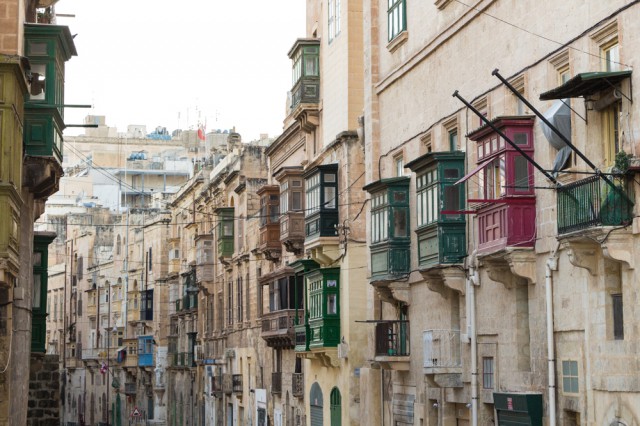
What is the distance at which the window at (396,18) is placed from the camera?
27.4 metres

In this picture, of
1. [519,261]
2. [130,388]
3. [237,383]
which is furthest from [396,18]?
[130,388]

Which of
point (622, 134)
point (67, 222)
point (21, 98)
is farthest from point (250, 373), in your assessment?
point (67, 222)

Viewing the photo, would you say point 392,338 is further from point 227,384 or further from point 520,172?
point 227,384

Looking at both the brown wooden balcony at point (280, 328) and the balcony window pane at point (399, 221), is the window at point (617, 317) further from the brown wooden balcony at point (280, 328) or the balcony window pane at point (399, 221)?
the brown wooden balcony at point (280, 328)

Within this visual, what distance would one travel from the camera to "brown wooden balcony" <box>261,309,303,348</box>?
40.3 meters

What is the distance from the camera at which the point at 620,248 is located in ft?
55.7

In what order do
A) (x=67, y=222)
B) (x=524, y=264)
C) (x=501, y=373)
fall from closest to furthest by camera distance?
(x=524, y=264) → (x=501, y=373) → (x=67, y=222)

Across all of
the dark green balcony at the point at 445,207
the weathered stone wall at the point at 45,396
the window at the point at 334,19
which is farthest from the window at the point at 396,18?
the weathered stone wall at the point at 45,396

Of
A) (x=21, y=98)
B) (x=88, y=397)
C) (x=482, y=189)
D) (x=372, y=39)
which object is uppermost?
(x=372, y=39)

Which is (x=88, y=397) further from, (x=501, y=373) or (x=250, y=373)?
(x=501, y=373)

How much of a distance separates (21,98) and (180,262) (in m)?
Answer: 43.2

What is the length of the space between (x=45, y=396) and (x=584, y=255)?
1468 inches

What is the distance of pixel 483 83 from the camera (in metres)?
22.9

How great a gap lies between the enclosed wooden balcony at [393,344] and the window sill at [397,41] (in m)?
5.76
